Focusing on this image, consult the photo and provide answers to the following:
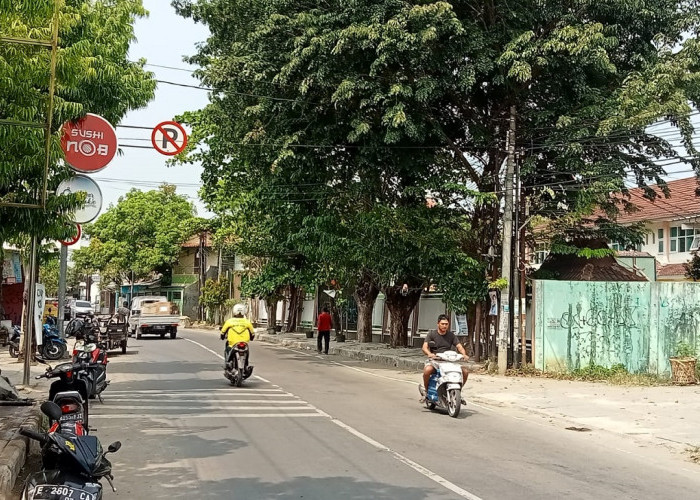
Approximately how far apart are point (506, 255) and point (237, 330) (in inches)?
297

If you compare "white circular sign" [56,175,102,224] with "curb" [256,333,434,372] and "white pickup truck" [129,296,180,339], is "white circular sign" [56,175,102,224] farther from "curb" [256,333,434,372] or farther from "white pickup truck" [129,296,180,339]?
"white pickup truck" [129,296,180,339]

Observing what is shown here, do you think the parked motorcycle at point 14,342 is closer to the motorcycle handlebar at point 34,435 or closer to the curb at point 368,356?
the curb at point 368,356

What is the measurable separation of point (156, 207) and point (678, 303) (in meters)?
55.4

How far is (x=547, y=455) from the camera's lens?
913cm

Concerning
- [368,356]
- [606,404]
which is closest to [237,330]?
[606,404]

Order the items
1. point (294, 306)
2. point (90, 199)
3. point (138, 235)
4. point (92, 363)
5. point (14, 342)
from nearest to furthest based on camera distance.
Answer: point (92, 363), point (90, 199), point (14, 342), point (294, 306), point (138, 235)

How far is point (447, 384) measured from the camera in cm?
1220

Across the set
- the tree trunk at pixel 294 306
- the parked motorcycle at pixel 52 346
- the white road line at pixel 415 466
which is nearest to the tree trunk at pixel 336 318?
the tree trunk at pixel 294 306

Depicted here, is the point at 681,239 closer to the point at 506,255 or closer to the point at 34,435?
the point at 506,255

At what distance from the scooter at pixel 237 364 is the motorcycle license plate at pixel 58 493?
33.6 ft

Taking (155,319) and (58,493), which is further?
(155,319)

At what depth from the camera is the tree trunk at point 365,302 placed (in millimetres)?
30359

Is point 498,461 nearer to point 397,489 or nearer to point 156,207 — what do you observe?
point 397,489

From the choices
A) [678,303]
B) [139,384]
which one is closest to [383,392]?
[139,384]
